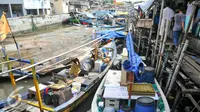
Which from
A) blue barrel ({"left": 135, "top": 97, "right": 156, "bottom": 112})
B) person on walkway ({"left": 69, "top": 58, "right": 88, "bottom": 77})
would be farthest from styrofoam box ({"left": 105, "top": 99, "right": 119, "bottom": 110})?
person on walkway ({"left": 69, "top": 58, "right": 88, "bottom": 77})

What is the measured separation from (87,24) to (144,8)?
24.6 metres

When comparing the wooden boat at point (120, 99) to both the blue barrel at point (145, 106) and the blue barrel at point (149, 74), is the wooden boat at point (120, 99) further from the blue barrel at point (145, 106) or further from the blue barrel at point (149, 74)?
the blue barrel at point (149, 74)

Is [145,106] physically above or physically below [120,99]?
above

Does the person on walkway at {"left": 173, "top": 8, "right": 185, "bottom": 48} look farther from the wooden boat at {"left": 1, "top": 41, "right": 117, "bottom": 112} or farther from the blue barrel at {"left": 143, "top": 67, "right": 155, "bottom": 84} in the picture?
the wooden boat at {"left": 1, "top": 41, "right": 117, "bottom": 112}

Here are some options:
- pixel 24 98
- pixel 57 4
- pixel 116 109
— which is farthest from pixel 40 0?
pixel 116 109

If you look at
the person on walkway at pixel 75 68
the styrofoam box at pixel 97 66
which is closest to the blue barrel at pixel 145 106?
the person on walkway at pixel 75 68

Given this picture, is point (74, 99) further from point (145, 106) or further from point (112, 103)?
point (145, 106)

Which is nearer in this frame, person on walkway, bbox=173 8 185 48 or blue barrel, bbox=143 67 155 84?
blue barrel, bbox=143 67 155 84

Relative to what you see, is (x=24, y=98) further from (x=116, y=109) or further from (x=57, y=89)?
(x=116, y=109)

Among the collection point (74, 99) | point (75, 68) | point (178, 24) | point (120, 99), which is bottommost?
point (74, 99)

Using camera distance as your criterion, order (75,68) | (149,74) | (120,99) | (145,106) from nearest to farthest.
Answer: (145,106)
(120,99)
(149,74)
(75,68)

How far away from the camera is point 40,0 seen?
33688 millimetres

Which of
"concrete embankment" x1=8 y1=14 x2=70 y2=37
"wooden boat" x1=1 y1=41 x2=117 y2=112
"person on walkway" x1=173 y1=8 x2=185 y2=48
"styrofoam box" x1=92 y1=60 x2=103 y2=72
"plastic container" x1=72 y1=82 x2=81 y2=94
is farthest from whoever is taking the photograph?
"concrete embankment" x1=8 y1=14 x2=70 y2=37

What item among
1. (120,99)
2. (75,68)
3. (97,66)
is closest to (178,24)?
(97,66)
